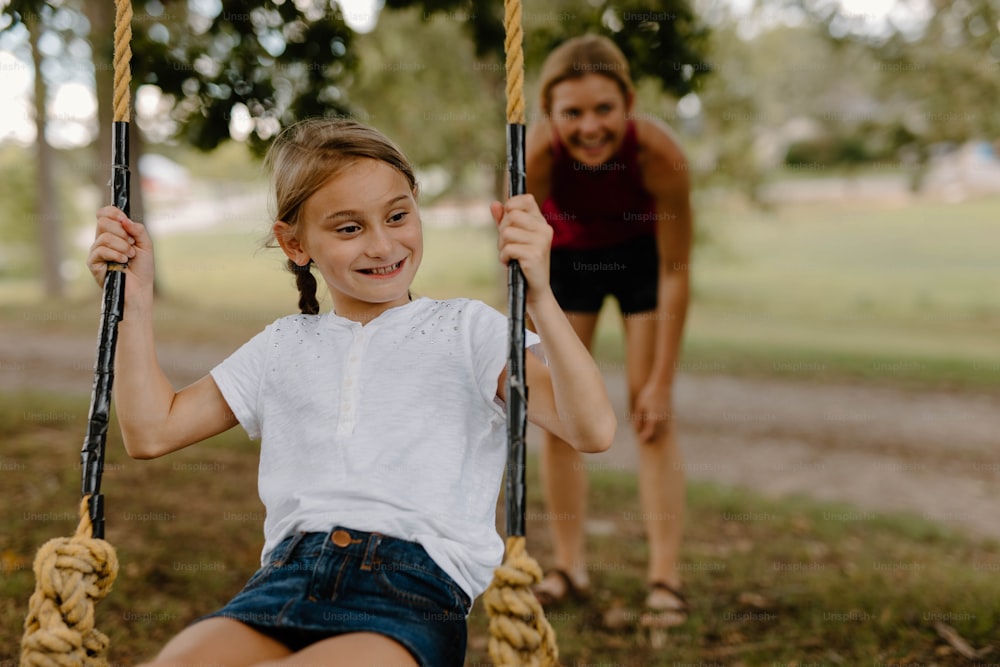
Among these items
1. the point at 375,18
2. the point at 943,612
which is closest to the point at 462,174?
the point at 375,18

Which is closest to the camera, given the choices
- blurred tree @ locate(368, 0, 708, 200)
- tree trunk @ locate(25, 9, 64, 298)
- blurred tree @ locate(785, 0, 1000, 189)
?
blurred tree @ locate(785, 0, 1000, 189)

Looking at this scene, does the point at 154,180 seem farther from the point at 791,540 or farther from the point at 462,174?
the point at 791,540

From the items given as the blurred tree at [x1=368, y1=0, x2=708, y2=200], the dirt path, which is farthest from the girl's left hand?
the blurred tree at [x1=368, y1=0, x2=708, y2=200]

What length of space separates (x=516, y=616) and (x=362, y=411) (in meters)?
0.53

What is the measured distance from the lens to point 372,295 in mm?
1950

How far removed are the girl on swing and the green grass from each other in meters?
1.46

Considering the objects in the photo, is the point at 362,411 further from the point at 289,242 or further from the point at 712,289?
the point at 712,289

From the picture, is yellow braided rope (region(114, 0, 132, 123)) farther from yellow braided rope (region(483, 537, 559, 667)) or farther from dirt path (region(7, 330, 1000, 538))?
dirt path (region(7, 330, 1000, 538))

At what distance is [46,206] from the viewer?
620 inches

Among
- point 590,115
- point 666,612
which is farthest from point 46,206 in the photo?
point 666,612

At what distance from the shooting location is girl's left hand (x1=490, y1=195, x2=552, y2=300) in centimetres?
169

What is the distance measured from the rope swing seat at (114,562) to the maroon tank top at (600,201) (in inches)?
60.2

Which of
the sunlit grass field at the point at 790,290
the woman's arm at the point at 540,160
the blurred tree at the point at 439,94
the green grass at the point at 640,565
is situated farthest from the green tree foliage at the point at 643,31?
the blurred tree at the point at 439,94

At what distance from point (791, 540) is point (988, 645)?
59.1 inches
